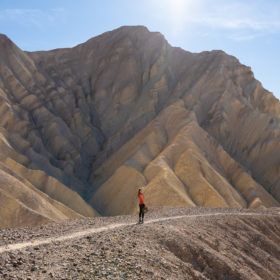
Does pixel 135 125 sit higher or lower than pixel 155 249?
higher

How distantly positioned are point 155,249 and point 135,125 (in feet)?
214

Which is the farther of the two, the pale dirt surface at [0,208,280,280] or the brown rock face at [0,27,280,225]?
the brown rock face at [0,27,280,225]

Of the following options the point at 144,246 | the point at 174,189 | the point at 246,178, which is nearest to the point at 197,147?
the point at 246,178

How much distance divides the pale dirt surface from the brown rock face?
2727cm

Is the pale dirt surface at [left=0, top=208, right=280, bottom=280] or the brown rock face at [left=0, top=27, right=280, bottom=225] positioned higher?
the brown rock face at [left=0, top=27, right=280, bottom=225]

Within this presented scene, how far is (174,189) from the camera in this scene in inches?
2157

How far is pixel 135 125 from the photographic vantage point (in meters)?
82.1

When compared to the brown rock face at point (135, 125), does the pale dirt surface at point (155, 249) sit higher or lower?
lower

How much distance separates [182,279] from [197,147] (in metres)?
50.0

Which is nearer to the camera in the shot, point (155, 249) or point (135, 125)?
point (155, 249)

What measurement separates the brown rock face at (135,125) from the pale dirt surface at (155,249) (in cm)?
2727

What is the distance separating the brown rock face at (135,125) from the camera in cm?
5997

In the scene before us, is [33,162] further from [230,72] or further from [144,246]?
[144,246]

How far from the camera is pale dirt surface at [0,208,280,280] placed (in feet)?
45.2
